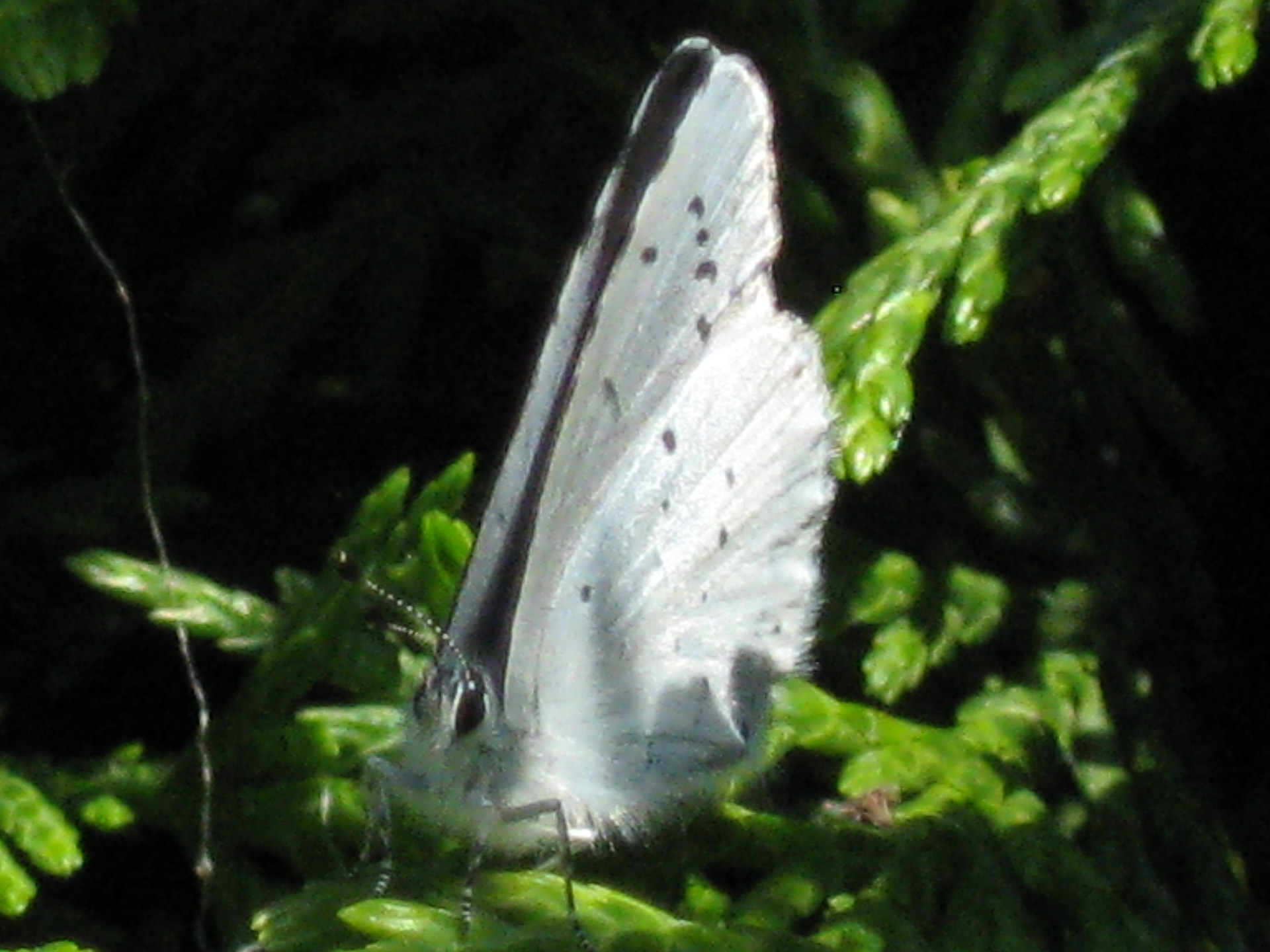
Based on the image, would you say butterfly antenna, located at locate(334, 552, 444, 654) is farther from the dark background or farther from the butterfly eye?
the dark background

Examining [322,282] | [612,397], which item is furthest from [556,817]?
[322,282]

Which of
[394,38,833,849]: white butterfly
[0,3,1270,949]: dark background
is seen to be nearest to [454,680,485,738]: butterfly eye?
[394,38,833,849]: white butterfly

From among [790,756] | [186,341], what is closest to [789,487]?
[790,756]

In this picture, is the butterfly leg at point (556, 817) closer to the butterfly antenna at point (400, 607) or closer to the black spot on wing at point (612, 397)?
the butterfly antenna at point (400, 607)

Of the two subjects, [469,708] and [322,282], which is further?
[322,282]

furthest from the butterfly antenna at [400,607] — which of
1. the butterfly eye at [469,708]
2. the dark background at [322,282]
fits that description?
the dark background at [322,282]

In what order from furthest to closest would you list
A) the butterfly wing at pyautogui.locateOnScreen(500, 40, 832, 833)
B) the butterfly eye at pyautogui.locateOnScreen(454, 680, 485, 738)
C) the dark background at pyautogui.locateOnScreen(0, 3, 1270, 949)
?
1. the dark background at pyautogui.locateOnScreen(0, 3, 1270, 949)
2. the butterfly eye at pyautogui.locateOnScreen(454, 680, 485, 738)
3. the butterfly wing at pyautogui.locateOnScreen(500, 40, 832, 833)

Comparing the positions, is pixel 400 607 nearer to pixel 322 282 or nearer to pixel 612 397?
pixel 612 397
